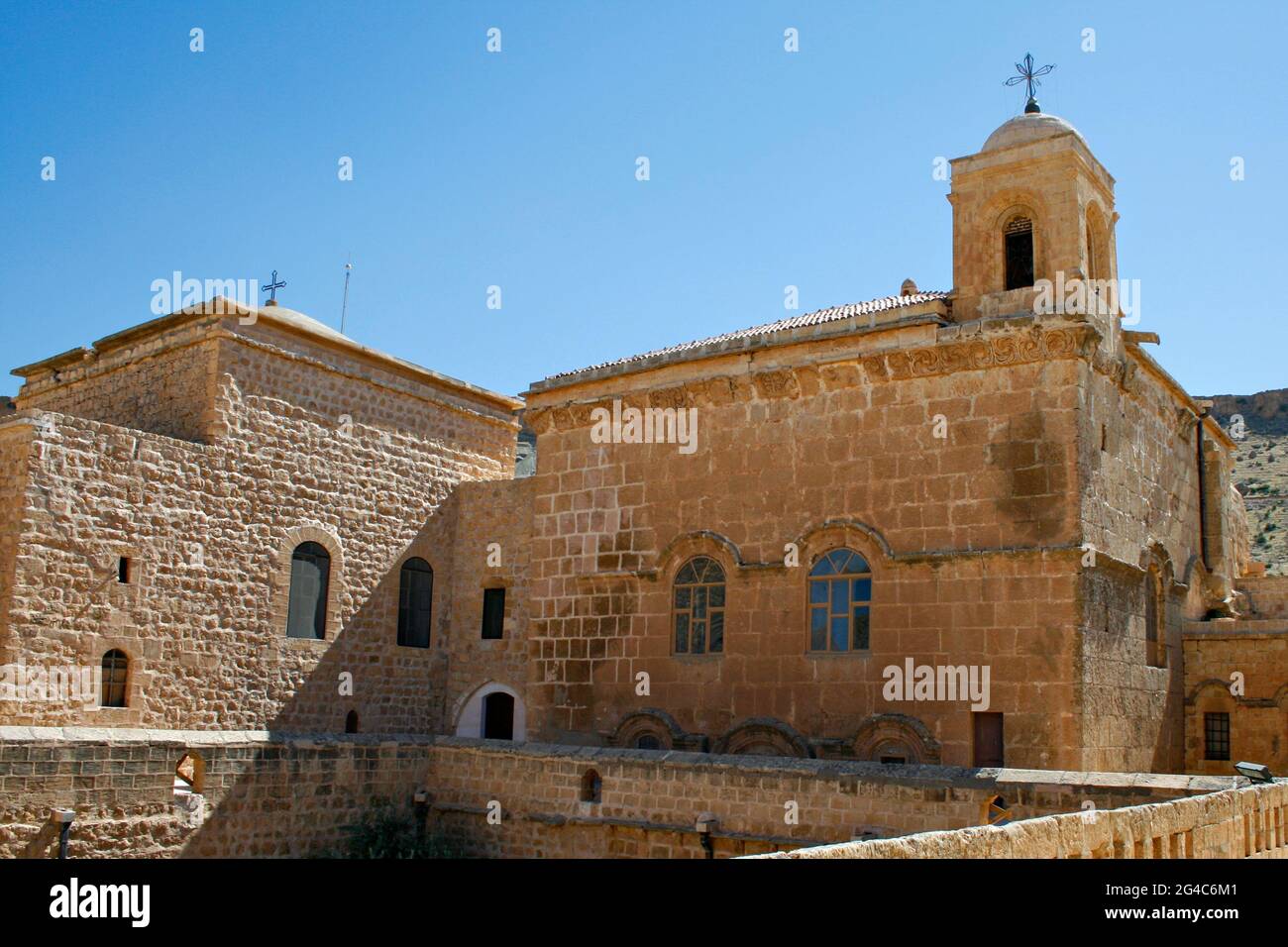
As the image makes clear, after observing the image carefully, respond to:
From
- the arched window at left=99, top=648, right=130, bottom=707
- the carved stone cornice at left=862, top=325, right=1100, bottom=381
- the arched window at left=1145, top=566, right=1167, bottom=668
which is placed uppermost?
the carved stone cornice at left=862, top=325, right=1100, bottom=381

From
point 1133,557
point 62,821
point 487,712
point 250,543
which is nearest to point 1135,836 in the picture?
point 1133,557

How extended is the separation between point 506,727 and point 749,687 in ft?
15.9

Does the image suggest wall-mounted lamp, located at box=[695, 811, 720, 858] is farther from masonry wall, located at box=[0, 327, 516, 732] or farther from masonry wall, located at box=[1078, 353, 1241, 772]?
masonry wall, located at box=[0, 327, 516, 732]

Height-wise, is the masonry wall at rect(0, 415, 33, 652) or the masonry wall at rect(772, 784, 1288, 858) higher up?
the masonry wall at rect(0, 415, 33, 652)

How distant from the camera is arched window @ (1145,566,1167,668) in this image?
14.8 m

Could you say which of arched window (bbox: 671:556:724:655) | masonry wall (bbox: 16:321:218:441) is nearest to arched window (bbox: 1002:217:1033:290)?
arched window (bbox: 671:556:724:655)

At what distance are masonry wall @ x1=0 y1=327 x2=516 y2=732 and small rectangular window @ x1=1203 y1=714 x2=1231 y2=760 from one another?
1089 centimetres

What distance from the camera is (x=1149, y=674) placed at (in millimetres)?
14438

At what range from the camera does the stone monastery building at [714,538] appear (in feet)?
43.1

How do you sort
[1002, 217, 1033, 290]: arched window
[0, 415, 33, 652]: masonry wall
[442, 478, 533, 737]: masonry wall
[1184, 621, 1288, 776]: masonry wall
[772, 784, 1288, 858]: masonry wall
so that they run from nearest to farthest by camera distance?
[772, 784, 1288, 858]: masonry wall < [0, 415, 33, 652]: masonry wall < [1002, 217, 1033, 290]: arched window < [1184, 621, 1288, 776]: masonry wall < [442, 478, 533, 737]: masonry wall

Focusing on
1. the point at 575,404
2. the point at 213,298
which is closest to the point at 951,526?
the point at 575,404
